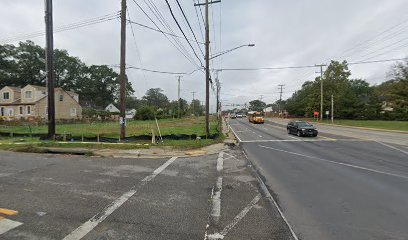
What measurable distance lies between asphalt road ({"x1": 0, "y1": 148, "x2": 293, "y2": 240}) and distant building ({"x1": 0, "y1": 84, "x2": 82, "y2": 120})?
47.0 metres

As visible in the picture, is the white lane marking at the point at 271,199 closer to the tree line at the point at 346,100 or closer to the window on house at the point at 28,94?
the window on house at the point at 28,94

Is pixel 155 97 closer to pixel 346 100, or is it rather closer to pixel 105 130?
pixel 346 100

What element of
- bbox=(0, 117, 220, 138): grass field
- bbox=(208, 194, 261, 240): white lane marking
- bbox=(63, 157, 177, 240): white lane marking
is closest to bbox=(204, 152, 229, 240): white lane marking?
bbox=(208, 194, 261, 240): white lane marking

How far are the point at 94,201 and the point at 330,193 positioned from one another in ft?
19.3

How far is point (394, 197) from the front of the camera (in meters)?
6.31

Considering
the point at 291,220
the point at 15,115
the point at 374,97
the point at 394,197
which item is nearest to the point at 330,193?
the point at 394,197

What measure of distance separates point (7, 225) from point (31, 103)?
53817mm

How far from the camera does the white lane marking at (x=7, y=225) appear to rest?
168 inches

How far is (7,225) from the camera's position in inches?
175

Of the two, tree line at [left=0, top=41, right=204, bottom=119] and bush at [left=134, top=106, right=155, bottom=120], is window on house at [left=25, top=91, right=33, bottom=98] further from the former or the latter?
bush at [left=134, top=106, right=155, bottom=120]

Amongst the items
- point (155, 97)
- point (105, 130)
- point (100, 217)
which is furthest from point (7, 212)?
point (155, 97)

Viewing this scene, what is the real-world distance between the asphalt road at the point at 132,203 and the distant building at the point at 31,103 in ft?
154

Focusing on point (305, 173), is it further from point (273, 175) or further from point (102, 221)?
point (102, 221)

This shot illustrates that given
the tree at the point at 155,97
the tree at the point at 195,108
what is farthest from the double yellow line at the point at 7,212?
the tree at the point at 155,97
